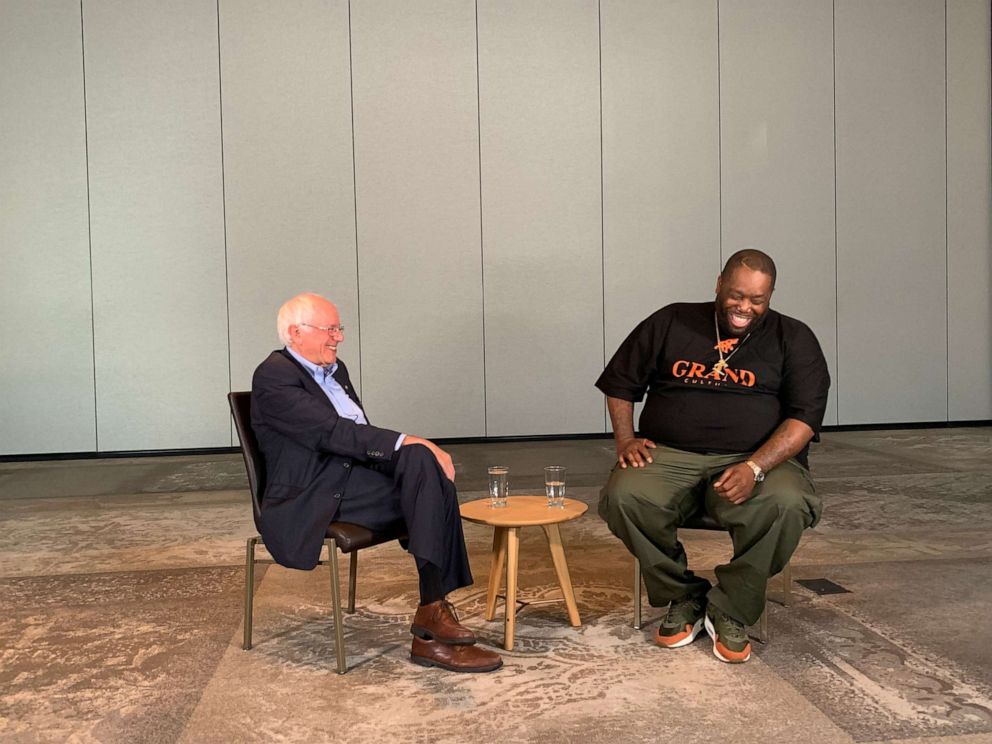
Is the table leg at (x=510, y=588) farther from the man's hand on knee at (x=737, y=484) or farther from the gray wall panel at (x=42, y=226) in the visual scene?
the gray wall panel at (x=42, y=226)

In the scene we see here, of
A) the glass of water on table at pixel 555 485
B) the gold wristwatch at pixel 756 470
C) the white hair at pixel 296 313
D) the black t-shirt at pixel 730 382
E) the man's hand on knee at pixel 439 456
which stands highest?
the white hair at pixel 296 313

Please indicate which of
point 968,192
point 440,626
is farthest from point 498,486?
point 968,192

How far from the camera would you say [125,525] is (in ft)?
16.4

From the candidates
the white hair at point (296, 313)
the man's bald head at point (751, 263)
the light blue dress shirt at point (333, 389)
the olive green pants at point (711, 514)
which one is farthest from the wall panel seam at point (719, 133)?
the white hair at point (296, 313)

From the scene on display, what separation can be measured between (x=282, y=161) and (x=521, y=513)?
17.6ft

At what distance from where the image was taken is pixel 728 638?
2.83 m

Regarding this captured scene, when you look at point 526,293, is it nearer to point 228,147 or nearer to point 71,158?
point 228,147

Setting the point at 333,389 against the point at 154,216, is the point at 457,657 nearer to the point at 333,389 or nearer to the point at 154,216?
the point at 333,389

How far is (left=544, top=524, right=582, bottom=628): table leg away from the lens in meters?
3.11

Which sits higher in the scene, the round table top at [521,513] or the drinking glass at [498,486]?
the drinking glass at [498,486]

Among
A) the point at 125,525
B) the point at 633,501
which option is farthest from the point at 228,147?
the point at 633,501

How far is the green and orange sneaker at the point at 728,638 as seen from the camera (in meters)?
2.81

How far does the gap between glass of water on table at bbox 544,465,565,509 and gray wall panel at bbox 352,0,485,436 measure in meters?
4.81

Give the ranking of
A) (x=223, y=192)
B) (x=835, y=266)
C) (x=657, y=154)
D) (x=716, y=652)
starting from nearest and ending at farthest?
(x=716, y=652) → (x=223, y=192) → (x=657, y=154) → (x=835, y=266)
